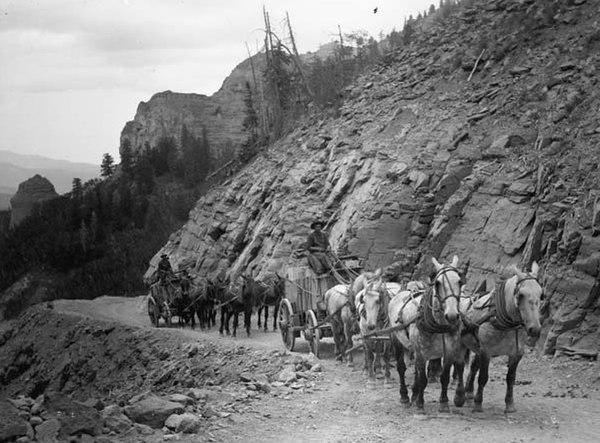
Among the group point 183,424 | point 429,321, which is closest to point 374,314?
point 429,321

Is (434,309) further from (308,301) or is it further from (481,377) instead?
(308,301)

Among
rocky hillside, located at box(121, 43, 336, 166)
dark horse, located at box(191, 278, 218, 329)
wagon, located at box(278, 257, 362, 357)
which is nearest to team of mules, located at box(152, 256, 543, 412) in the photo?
wagon, located at box(278, 257, 362, 357)

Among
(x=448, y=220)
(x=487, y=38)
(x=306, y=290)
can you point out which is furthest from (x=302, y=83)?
(x=306, y=290)

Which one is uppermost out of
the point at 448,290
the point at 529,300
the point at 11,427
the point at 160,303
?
the point at 448,290

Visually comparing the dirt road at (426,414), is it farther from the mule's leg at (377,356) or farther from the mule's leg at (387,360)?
the mule's leg at (377,356)

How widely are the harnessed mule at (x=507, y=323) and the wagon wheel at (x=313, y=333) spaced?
5.61 meters

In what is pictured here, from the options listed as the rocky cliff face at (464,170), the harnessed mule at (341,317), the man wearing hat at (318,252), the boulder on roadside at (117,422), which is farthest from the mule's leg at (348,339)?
the boulder on roadside at (117,422)

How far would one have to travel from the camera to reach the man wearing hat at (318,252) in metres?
17.0

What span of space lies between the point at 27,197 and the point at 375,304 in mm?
90459

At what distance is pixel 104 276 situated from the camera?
56.8 metres

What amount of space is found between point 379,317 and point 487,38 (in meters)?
19.1

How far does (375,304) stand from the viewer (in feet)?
41.2

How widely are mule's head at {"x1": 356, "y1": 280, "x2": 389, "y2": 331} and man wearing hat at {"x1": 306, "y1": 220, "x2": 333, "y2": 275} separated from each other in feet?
13.4

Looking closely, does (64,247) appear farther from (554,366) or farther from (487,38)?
(554,366)
